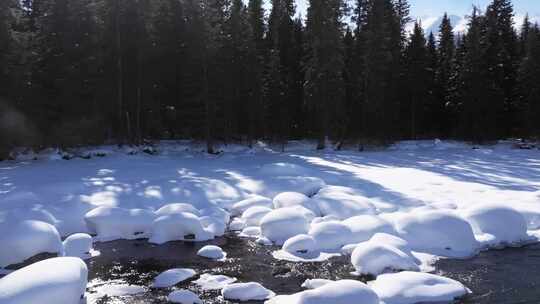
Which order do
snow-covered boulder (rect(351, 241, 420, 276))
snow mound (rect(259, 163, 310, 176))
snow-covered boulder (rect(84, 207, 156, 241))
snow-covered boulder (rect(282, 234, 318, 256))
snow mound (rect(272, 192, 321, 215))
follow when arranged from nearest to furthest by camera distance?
snow-covered boulder (rect(351, 241, 420, 276)), snow-covered boulder (rect(282, 234, 318, 256)), snow-covered boulder (rect(84, 207, 156, 241)), snow mound (rect(272, 192, 321, 215)), snow mound (rect(259, 163, 310, 176))

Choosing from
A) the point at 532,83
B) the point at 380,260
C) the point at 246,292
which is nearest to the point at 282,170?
the point at 380,260

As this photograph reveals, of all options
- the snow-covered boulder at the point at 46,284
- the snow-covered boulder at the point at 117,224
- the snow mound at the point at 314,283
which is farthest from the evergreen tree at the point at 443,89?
the snow-covered boulder at the point at 46,284

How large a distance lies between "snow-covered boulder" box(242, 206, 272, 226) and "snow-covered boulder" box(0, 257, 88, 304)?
652 centimetres

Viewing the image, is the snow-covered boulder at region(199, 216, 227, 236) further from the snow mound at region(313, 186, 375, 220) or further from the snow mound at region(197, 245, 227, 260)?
the snow mound at region(313, 186, 375, 220)

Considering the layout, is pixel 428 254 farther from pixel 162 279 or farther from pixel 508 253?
pixel 162 279

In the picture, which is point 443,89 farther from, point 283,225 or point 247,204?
point 283,225

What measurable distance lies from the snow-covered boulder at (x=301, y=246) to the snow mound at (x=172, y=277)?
253cm

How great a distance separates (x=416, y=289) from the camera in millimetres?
8836

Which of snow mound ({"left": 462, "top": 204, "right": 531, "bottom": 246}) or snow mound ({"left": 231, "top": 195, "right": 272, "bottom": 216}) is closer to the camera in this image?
snow mound ({"left": 462, "top": 204, "right": 531, "bottom": 246})

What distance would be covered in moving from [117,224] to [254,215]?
3927mm

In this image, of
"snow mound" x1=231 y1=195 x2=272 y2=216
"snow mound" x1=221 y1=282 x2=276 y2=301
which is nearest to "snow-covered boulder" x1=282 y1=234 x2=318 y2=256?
"snow mound" x1=221 y1=282 x2=276 y2=301

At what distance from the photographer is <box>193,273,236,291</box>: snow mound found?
9.40 meters

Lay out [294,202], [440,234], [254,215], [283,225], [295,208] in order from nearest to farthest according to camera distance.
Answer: [440,234]
[283,225]
[295,208]
[254,215]
[294,202]

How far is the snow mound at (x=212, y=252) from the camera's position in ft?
37.4
